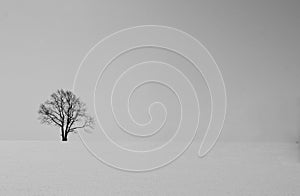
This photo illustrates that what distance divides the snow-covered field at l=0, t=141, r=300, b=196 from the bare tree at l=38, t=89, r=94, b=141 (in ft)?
0.97

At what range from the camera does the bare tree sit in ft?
8.86

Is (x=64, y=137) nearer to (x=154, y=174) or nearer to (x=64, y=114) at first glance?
(x=64, y=114)

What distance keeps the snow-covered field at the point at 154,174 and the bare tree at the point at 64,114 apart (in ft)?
0.97

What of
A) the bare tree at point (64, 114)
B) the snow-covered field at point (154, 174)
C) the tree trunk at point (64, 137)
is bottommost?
the snow-covered field at point (154, 174)

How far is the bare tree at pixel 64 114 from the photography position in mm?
2699

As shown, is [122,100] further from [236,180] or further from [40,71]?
[236,180]

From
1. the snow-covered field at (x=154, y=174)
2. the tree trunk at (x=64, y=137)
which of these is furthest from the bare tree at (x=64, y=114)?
the snow-covered field at (x=154, y=174)

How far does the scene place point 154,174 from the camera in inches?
64.7

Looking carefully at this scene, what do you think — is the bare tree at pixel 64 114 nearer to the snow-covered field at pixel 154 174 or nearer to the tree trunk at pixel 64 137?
the tree trunk at pixel 64 137

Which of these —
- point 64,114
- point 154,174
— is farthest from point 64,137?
point 154,174

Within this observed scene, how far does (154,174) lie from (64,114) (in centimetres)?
135

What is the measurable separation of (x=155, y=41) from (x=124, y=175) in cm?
135

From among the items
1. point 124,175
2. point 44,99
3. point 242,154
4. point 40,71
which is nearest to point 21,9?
point 40,71

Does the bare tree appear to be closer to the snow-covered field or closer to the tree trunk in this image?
the tree trunk
